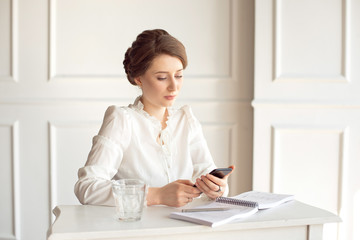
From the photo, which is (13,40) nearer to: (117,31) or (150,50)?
(117,31)

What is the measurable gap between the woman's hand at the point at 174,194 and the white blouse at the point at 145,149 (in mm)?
230

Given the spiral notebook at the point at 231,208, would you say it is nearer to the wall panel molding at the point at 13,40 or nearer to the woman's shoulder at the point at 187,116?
the woman's shoulder at the point at 187,116

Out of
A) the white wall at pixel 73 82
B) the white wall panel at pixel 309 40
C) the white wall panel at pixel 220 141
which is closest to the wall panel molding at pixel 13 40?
the white wall at pixel 73 82

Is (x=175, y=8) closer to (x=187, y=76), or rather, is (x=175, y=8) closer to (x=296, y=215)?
(x=187, y=76)

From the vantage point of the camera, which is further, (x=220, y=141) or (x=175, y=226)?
(x=220, y=141)

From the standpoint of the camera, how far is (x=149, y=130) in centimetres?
169

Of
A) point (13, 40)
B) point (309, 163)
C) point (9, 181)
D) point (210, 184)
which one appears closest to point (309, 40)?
point (309, 163)

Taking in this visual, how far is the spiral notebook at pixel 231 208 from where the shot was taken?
3.78 ft

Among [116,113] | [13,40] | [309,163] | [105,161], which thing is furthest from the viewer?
[13,40]

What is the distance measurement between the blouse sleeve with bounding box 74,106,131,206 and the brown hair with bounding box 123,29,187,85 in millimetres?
178

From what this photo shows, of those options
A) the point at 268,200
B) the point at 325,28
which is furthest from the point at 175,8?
the point at 268,200

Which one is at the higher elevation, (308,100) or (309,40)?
(309,40)

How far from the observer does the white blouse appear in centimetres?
157

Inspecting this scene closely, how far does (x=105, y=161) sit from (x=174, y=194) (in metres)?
0.33
